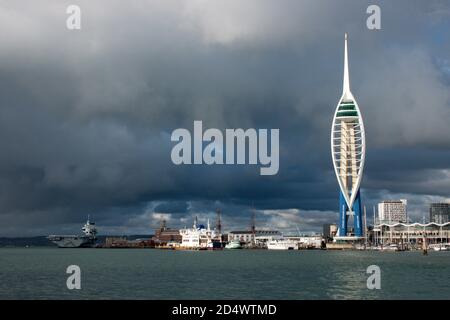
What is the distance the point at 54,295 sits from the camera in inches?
2167

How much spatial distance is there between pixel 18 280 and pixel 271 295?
33278mm
